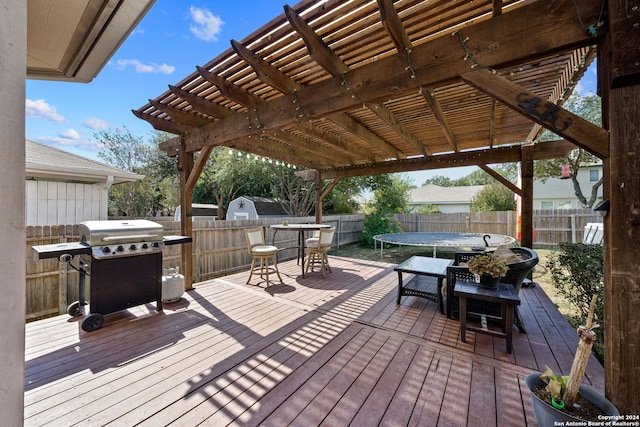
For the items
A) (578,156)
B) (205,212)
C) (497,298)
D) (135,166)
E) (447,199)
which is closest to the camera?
(497,298)

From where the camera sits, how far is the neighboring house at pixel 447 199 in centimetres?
2138

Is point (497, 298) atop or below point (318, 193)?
below

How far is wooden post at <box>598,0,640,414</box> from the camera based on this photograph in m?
1.49

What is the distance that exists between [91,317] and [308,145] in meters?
4.39

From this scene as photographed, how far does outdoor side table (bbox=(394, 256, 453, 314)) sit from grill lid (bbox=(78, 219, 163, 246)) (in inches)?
133

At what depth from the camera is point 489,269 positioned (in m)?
2.71

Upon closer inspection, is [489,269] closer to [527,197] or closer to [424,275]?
[424,275]

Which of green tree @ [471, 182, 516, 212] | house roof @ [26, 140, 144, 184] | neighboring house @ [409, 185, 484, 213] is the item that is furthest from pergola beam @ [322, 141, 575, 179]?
neighboring house @ [409, 185, 484, 213]

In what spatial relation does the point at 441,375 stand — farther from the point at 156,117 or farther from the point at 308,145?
the point at 156,117

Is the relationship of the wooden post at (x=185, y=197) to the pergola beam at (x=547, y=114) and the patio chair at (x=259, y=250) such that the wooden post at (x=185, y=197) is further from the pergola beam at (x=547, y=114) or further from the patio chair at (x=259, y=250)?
the pergola beam at (x=547, y=114)

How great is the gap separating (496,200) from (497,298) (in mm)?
14075

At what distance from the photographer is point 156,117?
424 centimetres

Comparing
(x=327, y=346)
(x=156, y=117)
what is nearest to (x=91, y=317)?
(x=327, y=346)

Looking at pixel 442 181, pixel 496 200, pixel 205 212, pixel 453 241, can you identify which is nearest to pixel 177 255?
pixel 453 241
